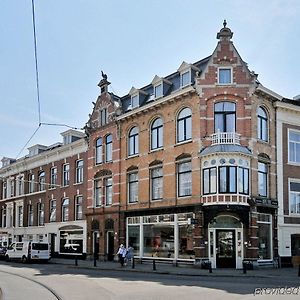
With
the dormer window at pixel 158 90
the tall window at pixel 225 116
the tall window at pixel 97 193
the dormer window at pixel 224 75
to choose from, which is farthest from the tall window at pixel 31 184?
the dormer window at pixel 224 75

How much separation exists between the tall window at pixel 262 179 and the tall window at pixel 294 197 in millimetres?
2642

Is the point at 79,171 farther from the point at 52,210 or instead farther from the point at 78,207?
the point at 52,210

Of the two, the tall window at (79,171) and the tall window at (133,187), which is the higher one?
the tall window at (79,171)

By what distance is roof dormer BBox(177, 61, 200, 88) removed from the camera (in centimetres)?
3259

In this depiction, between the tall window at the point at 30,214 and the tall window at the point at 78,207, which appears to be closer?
the tall window at the point at 78,207

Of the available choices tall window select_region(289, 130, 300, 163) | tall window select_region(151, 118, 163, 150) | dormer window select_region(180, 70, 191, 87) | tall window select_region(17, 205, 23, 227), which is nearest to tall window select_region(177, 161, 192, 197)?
tall window select_region(151, 118, 163, 150)

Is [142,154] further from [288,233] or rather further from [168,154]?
[288,233]

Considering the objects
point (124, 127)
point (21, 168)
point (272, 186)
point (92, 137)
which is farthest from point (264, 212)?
point (21, 168)

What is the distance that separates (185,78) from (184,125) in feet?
10.7

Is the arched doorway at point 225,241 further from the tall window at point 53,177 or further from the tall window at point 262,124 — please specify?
the tall window at point 53,177

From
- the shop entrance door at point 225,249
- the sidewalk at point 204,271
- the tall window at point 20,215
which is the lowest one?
the sidewalk at point 204,271

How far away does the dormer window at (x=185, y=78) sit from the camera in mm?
32719

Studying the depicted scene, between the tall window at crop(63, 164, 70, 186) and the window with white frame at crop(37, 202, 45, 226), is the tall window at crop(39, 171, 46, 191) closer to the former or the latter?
the window with white frame at crop(37, 202, 45, 226)

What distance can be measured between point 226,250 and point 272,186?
222 inches
